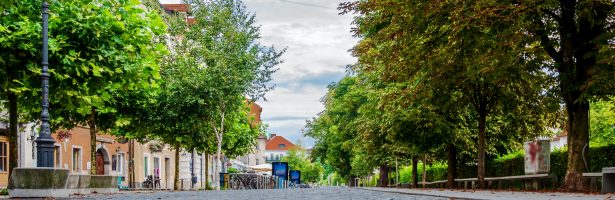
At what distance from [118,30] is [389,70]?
28.2 feet

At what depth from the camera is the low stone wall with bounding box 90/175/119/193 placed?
79.1 ft

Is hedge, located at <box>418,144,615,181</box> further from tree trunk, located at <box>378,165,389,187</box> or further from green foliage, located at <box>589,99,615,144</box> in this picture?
green foliage, located at <box>589,99,615,144</box>

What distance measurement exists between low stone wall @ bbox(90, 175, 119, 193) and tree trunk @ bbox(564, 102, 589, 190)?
520 inches

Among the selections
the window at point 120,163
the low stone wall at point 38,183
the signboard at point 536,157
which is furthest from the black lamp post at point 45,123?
the window at point 120,163

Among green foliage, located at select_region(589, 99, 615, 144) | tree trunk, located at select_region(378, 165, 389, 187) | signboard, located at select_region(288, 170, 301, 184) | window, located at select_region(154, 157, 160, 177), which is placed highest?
green foliage, located at select_region(589, 99, 615, 144)

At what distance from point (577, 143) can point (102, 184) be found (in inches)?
537

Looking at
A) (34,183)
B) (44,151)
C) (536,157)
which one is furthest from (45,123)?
(536,157)

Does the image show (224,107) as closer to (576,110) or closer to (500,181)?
(500,181)

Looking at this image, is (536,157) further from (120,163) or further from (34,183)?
(120,163)

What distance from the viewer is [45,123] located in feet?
62.7

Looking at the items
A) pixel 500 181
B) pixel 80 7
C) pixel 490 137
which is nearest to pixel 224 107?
pixel 490 137

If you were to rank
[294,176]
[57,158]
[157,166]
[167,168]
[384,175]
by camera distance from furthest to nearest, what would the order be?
[294,176] < [167,168] < [157,166] < [384,175] < [57,158]

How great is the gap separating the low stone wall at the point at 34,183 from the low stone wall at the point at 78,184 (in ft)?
3.73

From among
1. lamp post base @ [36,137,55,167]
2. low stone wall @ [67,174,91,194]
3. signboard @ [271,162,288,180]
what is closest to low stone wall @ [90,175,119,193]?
low stone wall @ [67,174,91,194]
